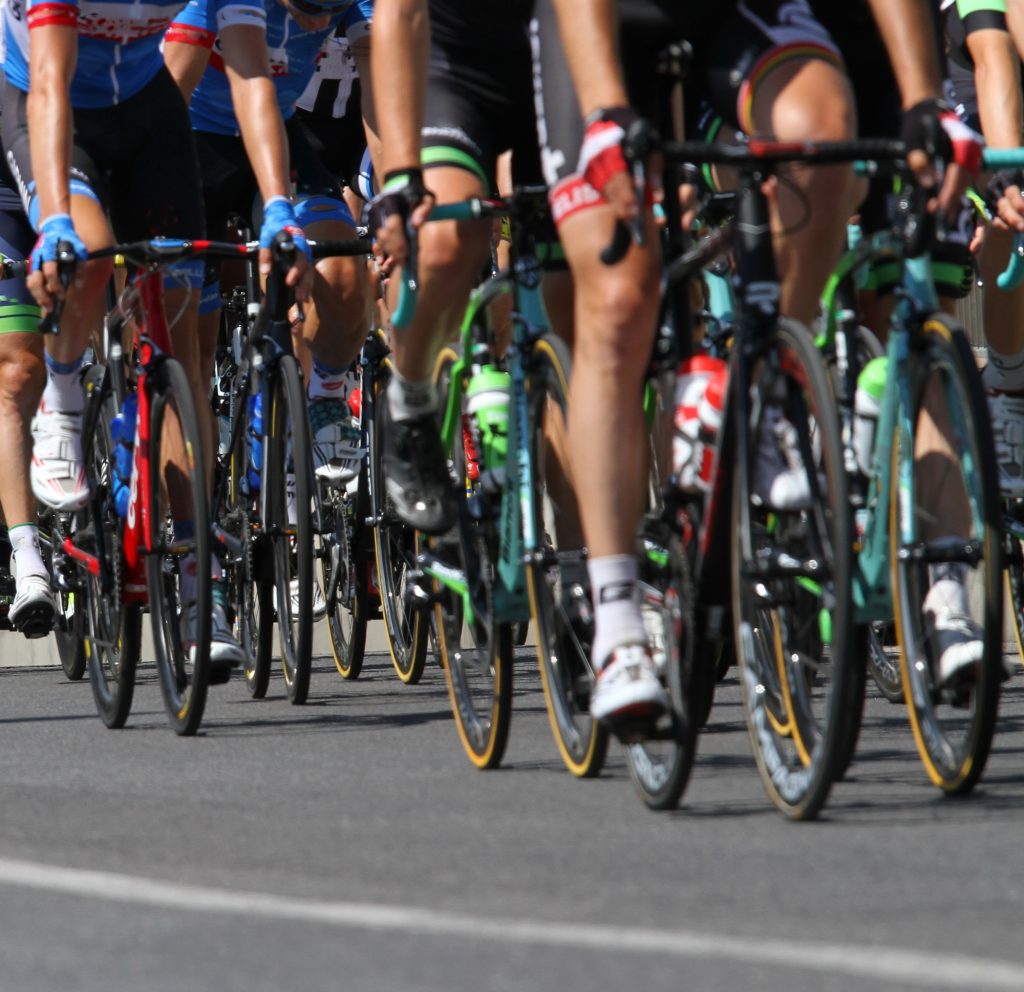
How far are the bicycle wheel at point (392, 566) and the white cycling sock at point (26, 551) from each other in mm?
1083

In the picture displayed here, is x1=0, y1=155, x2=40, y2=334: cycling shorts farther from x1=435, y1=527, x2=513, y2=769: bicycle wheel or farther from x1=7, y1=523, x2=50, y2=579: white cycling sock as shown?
x1=435, y1=527, x2=513, y2=769: bicycle wheel

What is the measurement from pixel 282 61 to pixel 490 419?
11.6ft

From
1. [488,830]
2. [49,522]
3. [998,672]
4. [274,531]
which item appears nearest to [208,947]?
[488,830]

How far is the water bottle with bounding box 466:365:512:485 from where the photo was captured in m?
5.75

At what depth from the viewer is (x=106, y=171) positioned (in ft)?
24.5

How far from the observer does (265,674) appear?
311 inches

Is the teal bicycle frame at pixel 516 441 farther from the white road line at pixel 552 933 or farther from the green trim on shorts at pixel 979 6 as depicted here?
the green trim on shorts at pixel 979 6

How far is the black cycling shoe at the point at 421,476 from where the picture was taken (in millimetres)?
6059

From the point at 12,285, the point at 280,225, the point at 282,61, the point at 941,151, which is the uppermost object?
the point at 282,61

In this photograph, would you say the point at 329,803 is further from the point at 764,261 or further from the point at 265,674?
the point at 265,674

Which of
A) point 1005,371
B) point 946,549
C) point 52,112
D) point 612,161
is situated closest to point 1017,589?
point 1005,371

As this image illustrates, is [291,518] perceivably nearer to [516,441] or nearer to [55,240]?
[55,240]

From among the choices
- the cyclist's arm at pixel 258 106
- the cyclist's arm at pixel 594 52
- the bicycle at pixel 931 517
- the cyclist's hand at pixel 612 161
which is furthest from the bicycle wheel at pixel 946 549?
the cyclist's arm at pixel 258 106

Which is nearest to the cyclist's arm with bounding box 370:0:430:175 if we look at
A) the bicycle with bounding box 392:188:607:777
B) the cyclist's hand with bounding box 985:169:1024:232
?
the bicycle with bounding box 392:188:607:777
